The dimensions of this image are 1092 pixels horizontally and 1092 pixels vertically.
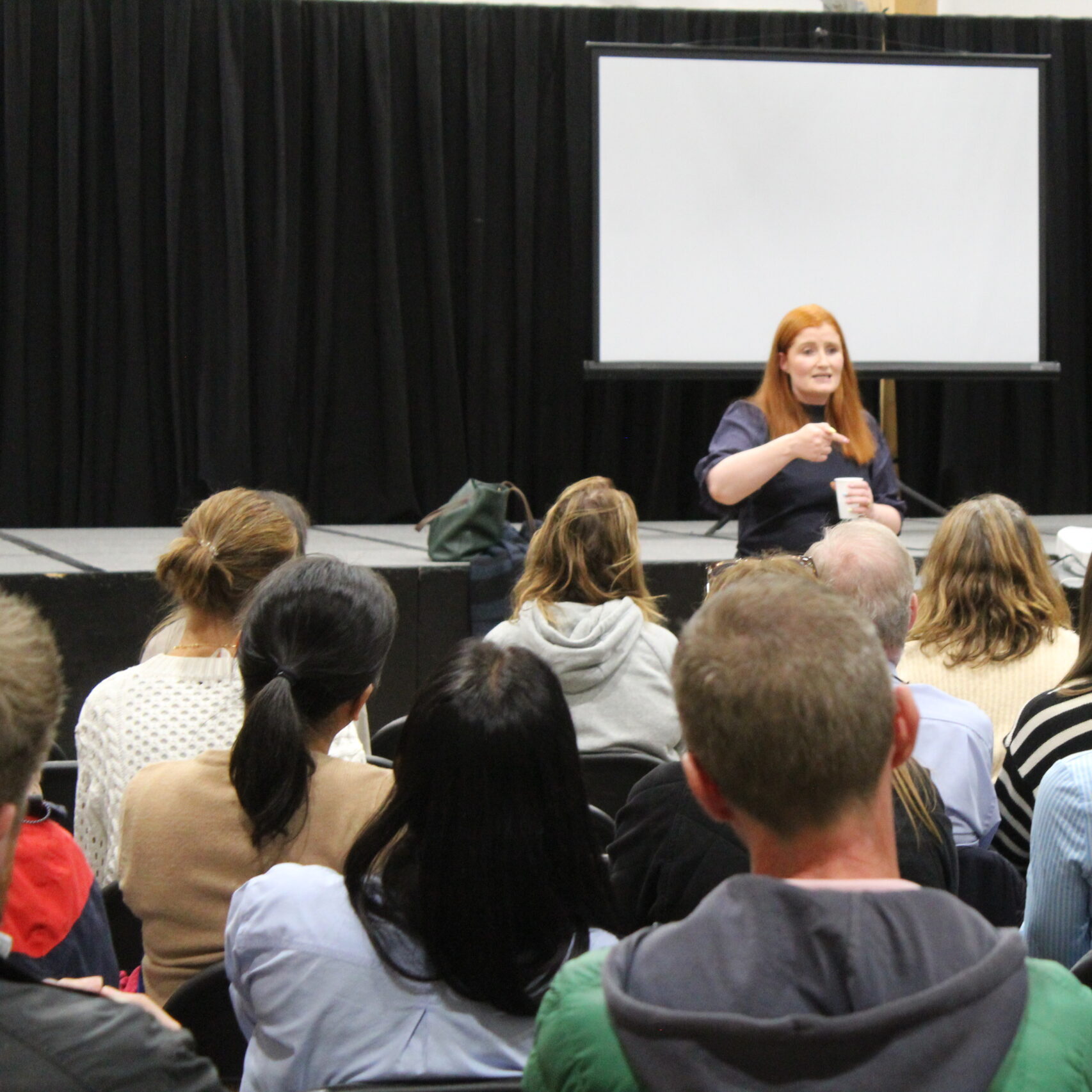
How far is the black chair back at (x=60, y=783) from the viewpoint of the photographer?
1903 mm

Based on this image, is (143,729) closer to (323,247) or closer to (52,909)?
(52,909)

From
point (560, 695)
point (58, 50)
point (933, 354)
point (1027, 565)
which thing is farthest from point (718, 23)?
point (560, 695)

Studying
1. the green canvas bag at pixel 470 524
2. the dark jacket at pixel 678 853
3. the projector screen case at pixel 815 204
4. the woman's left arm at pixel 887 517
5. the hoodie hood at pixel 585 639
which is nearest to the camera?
the dark jacket at pixel 678 853

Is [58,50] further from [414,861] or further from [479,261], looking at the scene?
[414,861]

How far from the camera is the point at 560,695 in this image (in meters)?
1.06

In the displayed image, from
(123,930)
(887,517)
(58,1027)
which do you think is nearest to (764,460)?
(887,517)

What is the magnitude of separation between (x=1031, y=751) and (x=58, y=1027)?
1233 mm

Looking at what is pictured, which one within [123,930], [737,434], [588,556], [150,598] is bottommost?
[123,930]

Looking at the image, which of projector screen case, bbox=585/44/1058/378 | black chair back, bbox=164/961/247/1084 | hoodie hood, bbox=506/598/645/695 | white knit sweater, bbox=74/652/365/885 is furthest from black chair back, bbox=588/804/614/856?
projector screen case, bbox=585/44/1058/378

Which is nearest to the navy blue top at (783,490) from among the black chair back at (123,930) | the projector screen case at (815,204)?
the black chair back at (123,930)

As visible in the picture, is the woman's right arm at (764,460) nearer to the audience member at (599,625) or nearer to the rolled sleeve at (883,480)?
the rolled sleeve at (883,480)

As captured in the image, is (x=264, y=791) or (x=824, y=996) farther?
(x=264, y=791)

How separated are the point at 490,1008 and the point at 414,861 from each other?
122mm

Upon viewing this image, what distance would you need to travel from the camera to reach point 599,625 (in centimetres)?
214
